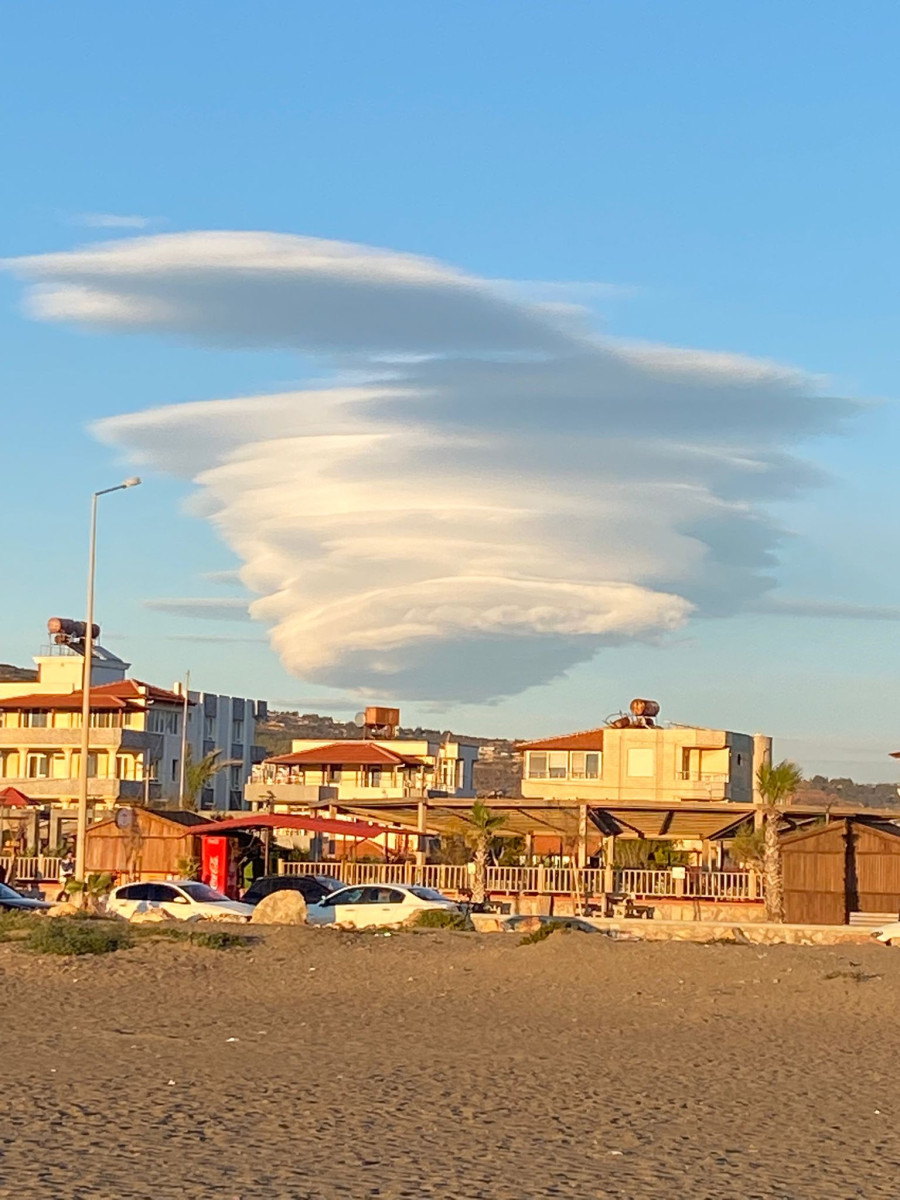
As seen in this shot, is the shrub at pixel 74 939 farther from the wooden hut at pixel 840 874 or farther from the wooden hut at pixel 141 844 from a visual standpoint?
the wooden hut at pixel 141 844

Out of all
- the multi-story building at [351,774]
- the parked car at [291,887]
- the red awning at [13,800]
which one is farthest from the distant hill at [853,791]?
the parked car at [291,887]

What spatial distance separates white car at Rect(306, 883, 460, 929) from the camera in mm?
35500

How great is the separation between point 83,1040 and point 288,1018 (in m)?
3.43

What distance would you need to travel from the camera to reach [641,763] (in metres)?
94.7

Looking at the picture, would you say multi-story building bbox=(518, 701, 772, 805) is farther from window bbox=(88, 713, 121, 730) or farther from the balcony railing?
window bbox=(88, 713, 121, 730)

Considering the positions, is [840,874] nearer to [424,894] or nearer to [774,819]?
[774,819]

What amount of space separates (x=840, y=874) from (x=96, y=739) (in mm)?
64355

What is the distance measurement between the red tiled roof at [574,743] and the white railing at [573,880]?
47.0 meters

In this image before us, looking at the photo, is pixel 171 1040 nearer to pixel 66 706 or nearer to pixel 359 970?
pixel 359 970

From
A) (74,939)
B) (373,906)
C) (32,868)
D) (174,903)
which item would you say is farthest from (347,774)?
(74,939)

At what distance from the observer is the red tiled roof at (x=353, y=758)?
10012 cm

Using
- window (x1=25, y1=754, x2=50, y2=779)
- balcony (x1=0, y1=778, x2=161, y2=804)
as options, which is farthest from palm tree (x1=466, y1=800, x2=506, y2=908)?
window (x1=25, y1=754, x2=50, y2=779)

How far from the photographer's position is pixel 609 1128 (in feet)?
41.6

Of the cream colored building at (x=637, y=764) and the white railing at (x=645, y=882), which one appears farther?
the cream colored building at (x=637, y=764)
